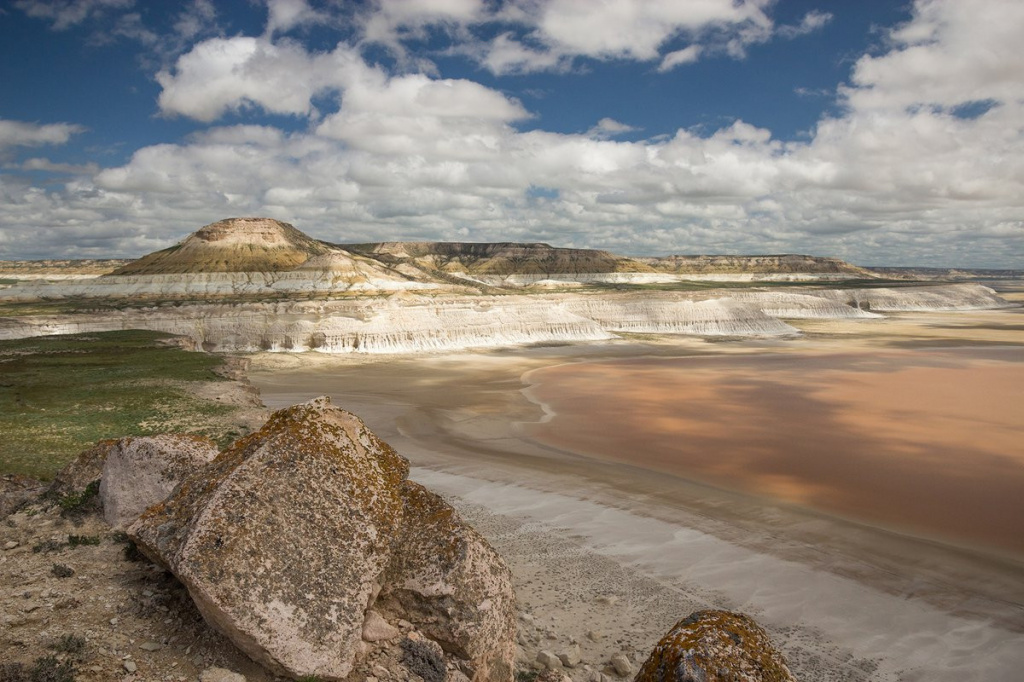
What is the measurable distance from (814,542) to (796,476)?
20.6 ft

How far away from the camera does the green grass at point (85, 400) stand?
16.8 m

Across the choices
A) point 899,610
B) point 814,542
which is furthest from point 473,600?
point 814,542

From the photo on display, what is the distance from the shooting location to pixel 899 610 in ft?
40.6

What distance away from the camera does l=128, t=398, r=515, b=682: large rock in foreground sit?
6.38 meters

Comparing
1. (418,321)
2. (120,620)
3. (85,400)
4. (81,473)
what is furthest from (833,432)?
(418,321)

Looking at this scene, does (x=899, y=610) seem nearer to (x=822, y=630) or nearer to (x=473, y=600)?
(x=822, y=630)

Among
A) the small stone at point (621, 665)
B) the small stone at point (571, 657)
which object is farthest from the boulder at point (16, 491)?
the small stone at point (621, 665)

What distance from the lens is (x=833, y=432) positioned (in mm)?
28453

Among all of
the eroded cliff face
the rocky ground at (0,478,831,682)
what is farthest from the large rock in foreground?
the eroded cliff face

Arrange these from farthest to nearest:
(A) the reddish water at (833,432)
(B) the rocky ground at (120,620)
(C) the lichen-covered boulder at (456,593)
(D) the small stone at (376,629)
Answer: (A) the reddish water at (833,432) < (C) the lichen-covered boulder at (456,593) < (D) the small stone at (376,629) < (B) the rocky ground at (120,620)

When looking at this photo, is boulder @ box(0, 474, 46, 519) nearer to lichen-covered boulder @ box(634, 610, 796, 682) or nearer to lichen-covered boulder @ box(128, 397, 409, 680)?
lichen-covered boulder @ box(128, 397, 409, 680)

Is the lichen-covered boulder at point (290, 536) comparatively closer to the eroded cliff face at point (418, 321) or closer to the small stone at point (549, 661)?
the small stone at point (549, 661)

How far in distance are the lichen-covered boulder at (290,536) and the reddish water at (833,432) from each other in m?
15.4

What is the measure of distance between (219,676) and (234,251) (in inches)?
4954
